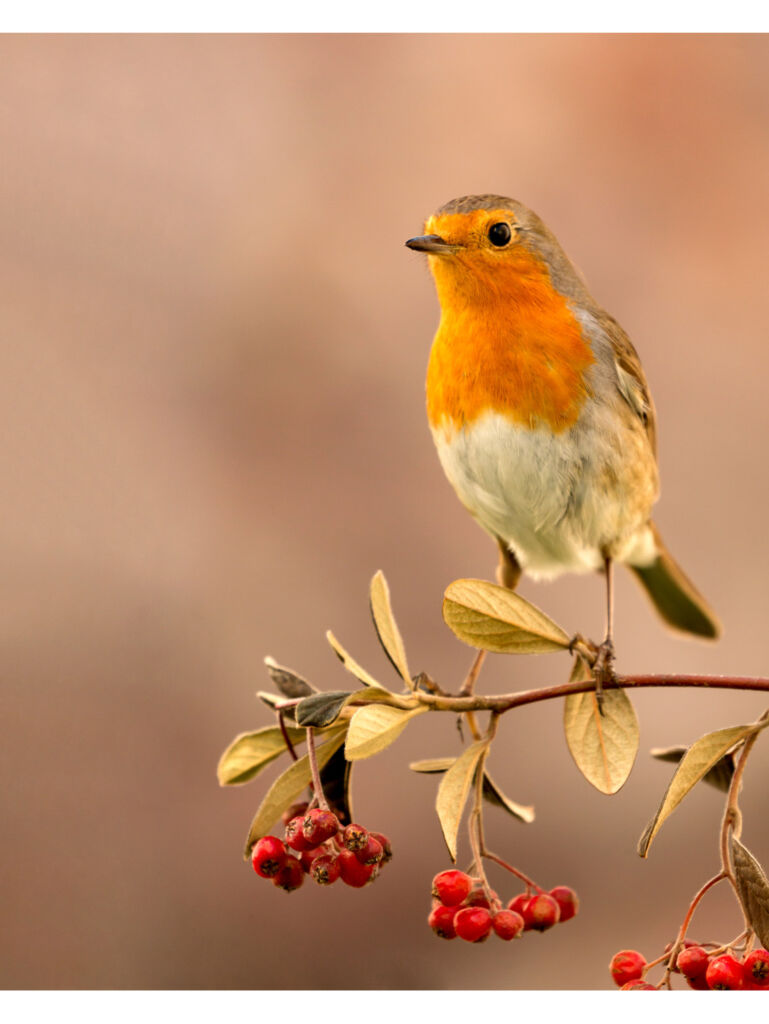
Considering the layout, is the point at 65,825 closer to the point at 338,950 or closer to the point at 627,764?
the point at 338,950

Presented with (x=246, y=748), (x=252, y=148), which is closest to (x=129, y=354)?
(x=252, y=148)

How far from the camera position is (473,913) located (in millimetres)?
1152

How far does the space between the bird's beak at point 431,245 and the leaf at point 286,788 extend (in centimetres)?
73

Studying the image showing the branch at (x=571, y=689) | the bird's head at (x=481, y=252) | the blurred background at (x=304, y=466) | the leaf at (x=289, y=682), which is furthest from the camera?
the blurred background at (x=304, y=466)

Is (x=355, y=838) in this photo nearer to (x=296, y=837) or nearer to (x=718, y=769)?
(x=296, y=837)

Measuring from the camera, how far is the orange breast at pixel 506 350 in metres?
1.65

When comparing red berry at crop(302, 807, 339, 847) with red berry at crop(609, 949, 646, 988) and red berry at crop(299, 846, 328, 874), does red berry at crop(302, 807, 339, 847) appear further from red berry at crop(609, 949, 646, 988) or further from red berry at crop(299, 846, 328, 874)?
red berry at crop(609, 949, 646, 988)

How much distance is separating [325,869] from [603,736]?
31 centimetres

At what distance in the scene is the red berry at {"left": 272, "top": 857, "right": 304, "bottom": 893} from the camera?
1093mm

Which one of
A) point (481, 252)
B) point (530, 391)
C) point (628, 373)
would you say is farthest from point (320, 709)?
point (628, 373)

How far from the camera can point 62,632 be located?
13.6 feet

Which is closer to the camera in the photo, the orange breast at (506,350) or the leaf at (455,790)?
the leaf at (455,790)

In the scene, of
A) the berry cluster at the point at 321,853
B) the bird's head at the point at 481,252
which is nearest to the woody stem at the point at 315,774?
the berry cluster at the point at 321,853

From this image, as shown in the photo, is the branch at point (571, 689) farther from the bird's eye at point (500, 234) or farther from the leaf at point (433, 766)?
the bird's eye at point (500, 234)
